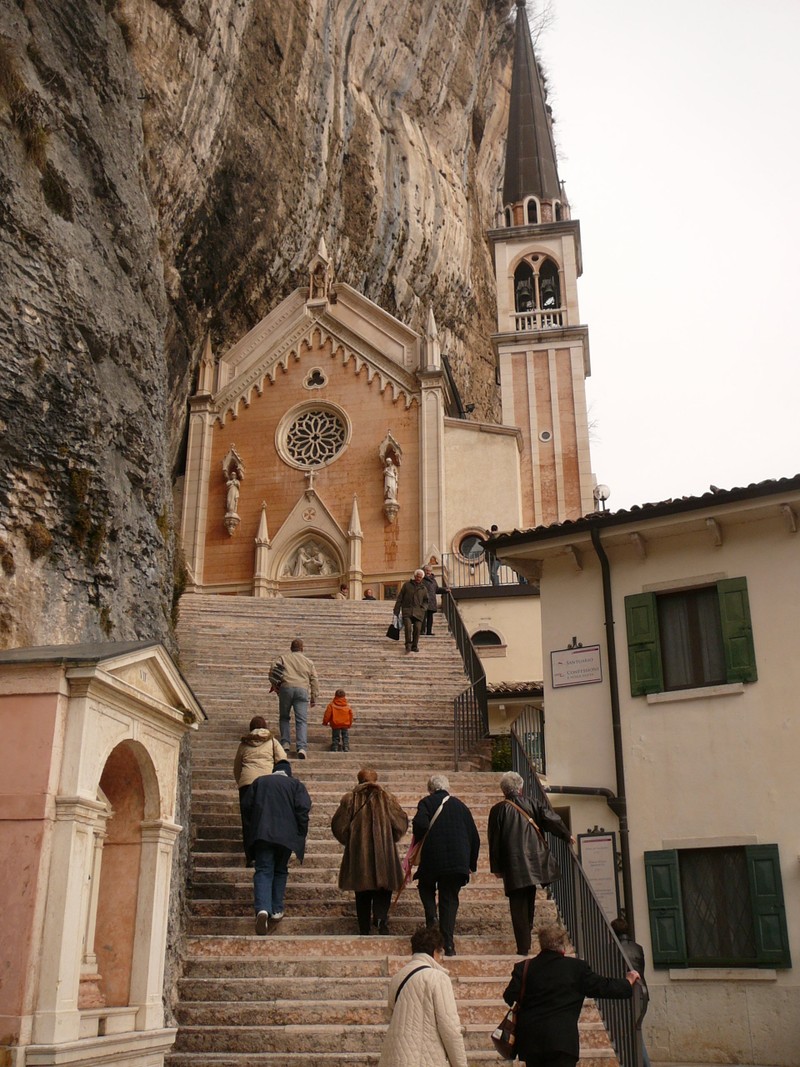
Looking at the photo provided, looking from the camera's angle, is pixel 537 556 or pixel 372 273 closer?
pixel 537 556

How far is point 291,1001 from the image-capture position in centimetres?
855

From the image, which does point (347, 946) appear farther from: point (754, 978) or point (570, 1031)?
point (754, 978)

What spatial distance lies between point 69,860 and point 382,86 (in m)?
32.2

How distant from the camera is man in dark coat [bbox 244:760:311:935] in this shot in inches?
367

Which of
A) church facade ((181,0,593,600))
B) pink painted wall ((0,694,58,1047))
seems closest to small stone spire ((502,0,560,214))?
church facade ((181,0,593,600))

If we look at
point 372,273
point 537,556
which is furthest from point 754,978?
point 372,273

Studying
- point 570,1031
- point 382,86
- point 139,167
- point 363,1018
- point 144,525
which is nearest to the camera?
point 570,1031

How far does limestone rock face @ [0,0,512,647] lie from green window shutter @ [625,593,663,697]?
5172 millimetres

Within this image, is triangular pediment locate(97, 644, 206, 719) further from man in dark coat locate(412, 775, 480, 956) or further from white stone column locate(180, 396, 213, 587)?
white stone column locate(180, 396, 213, 587)

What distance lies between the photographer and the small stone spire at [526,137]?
4000cm

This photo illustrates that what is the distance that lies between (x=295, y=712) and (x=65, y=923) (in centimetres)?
689

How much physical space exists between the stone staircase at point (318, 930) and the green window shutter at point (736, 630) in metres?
2.87

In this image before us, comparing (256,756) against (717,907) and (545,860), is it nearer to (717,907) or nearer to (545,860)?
(545,860)

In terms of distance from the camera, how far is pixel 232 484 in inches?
1249
